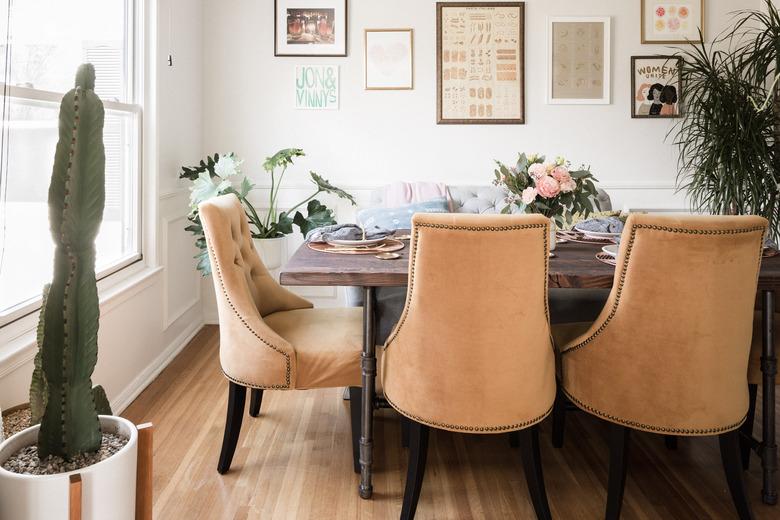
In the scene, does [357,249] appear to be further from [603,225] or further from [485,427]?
[603,225]

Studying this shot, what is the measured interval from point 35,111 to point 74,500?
1.40 metres

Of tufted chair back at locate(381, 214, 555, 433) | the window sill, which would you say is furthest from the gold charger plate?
the window sill

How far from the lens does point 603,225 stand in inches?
120

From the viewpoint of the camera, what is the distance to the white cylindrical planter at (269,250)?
3924mm

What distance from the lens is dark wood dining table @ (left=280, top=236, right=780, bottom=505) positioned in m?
2.03

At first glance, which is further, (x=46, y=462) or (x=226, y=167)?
(x=226, y=167)

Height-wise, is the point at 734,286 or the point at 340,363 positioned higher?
the point at 734,286

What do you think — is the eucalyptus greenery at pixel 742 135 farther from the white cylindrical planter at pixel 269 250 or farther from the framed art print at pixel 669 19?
the white cylindrical planter at pixel 269 250

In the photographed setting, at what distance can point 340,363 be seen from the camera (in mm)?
2205

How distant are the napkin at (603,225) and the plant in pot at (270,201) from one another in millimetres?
1398

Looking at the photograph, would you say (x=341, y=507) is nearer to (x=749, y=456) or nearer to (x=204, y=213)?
(x=204, y=213)

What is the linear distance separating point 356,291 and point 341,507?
104cm

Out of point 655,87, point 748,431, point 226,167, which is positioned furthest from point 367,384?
point 655,87

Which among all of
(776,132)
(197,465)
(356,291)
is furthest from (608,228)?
(197,465)
